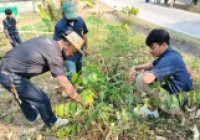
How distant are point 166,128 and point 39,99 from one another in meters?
1.54

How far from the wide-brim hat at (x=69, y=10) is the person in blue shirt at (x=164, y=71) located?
151 centimetres

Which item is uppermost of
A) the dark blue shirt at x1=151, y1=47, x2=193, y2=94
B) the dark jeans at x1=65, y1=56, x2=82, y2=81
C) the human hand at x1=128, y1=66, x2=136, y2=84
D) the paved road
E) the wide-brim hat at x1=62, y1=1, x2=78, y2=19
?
the wide-brim hat at x1=62, y1=1, x2=78, y2=19

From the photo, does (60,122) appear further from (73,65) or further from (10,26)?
(10,26)

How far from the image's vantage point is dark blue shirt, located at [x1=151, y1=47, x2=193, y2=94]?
3152 mm

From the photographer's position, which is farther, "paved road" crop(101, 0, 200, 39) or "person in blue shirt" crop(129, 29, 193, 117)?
"paved road" crop(101, 0, 200, 39)

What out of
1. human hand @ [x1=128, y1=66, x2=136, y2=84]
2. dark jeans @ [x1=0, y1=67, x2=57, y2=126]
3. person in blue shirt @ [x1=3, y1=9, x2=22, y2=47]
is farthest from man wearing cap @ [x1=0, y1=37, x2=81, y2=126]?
person in blue shirt @ [x1=3, y1=9, x2=22, y2=47]

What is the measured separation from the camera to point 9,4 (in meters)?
16.9

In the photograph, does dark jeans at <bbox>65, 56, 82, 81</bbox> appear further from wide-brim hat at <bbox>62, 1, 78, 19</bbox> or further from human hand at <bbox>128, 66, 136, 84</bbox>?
human hand at <bbox>128, 66, 136, 84</bbox>

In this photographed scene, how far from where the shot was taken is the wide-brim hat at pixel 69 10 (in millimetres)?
4328

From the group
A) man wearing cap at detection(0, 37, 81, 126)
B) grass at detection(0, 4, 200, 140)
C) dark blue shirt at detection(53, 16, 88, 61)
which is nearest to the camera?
man wearing cap at detection(0, 37, 81, 126)

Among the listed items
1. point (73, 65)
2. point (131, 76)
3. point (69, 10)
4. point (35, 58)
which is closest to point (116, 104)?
point (131, 76)

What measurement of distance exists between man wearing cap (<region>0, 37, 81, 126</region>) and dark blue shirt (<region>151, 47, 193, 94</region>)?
3.07 feet

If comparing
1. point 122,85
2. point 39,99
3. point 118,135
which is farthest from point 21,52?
point 118,135

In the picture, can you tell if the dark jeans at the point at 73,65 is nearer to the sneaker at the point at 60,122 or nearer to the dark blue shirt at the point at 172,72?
the sneaker at the point at 60,122
